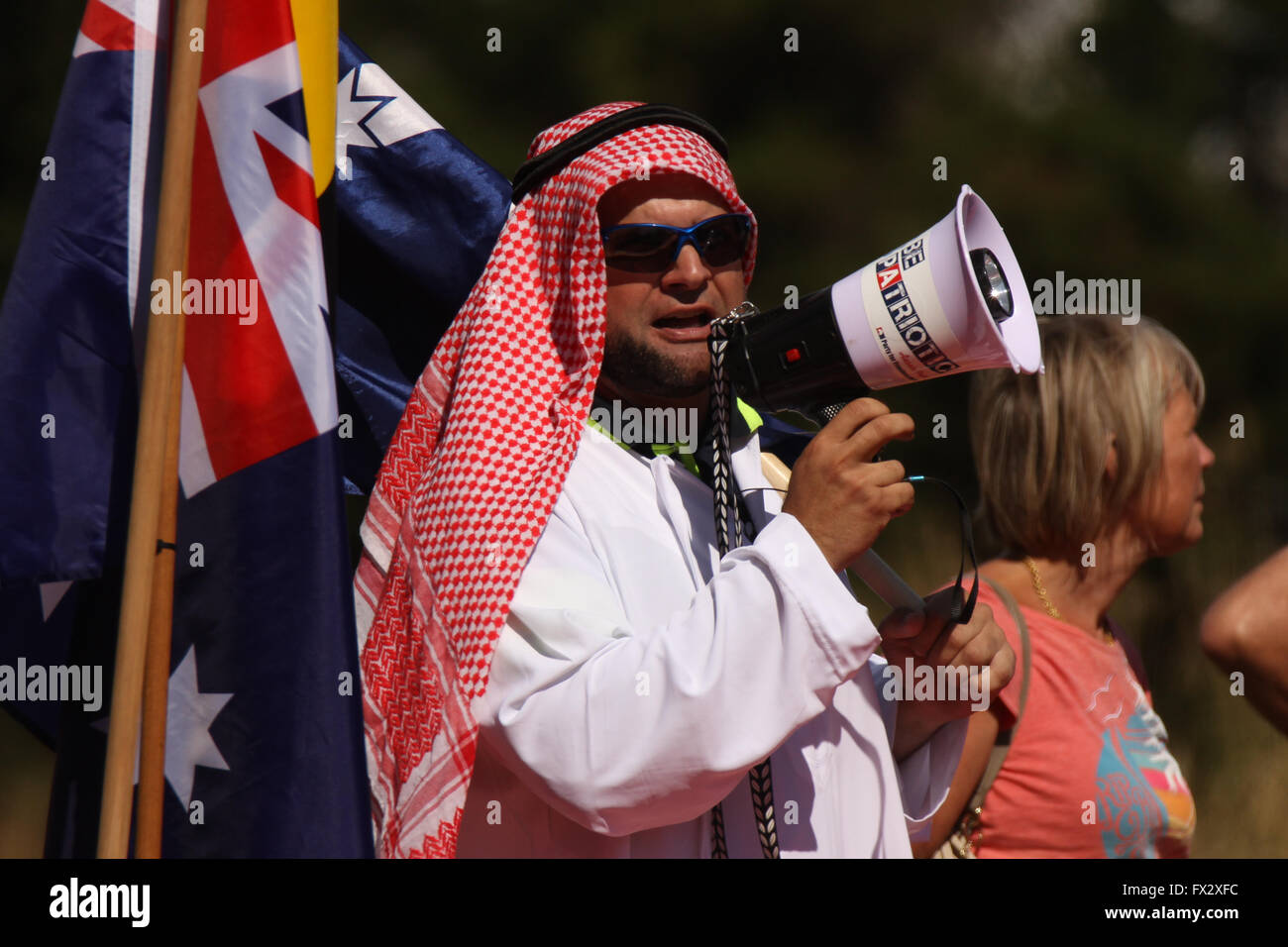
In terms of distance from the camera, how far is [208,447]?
106 inches

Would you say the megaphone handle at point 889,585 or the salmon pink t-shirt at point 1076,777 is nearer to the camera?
the megaphone handle at point 889,585

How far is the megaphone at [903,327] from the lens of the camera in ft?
7.91

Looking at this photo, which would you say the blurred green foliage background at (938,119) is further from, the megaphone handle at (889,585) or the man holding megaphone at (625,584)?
the megaphone handle at (889,585)

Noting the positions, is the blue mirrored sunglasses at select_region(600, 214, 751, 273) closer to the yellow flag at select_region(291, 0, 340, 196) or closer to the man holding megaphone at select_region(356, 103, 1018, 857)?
the man holding megaphone at select_region(356, 103, 1018, 857)

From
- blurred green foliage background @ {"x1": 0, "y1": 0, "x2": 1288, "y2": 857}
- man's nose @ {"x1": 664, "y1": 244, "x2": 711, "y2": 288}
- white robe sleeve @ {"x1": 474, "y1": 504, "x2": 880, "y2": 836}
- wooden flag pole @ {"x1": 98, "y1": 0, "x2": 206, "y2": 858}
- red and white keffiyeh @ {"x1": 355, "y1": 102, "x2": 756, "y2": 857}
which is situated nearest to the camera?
white robe sleeve @ {"x1": 474, "y1": 504, "x2": 880, "y2": 836}

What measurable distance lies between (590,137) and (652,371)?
50cm

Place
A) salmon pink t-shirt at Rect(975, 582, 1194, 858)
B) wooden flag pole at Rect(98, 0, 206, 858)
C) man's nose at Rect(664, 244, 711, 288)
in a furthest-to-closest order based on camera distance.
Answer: salmon pink t-shirt at Rect(975, 582, 1194, 858) < man's nose at Rect(664, 244, 711, 288) < wooden flag pole at Rect(98, 0, 206, 858)

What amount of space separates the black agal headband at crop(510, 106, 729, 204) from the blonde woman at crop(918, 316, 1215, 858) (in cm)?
88

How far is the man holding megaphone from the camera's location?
233 cm

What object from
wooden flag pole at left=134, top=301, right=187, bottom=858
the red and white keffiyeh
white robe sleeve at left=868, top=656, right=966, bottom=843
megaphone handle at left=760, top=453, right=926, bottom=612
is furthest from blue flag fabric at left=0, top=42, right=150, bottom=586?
white robe sleeve at left=868, top=656, right=966, bottom=843

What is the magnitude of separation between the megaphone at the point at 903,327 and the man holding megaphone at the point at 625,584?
0.04m

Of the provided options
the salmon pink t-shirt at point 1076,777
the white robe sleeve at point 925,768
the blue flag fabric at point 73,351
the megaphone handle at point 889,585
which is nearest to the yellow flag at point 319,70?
the blue flag fabric at point 73,351

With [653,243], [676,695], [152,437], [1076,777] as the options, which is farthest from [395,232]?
[1076,777]

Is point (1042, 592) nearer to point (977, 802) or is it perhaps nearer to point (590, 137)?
point (977, 802)
